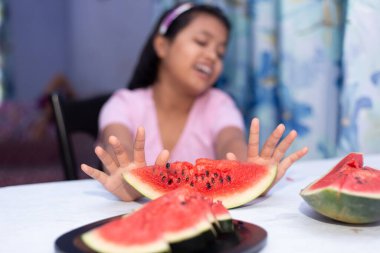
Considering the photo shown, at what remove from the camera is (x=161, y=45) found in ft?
5.89

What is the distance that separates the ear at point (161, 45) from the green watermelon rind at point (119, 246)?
132cm

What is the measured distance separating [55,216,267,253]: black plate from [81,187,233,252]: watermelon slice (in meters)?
0.01

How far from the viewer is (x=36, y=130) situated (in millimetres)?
4102

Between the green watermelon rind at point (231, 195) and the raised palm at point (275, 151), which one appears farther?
the raised palm at point (275, 151)

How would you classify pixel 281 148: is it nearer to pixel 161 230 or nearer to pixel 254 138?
pixel 254 138

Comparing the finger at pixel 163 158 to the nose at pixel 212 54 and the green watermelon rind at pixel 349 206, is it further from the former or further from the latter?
the nose at pixel 212 54

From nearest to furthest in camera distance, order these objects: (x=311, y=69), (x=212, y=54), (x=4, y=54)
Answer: (x=311, y=69)
(x=212, y=54)
(x=4, y=54)

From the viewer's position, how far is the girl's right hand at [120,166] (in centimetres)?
84

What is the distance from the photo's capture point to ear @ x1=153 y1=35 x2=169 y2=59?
69.9 inches

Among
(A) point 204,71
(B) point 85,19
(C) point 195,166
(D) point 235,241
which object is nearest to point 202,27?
(A) point 204,71

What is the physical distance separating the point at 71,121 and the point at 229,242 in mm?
1229

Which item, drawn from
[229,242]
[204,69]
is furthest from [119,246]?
[204,69]

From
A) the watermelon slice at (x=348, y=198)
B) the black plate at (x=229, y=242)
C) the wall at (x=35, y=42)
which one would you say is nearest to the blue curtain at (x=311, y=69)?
the watermelon slice at (x=348, y=198)

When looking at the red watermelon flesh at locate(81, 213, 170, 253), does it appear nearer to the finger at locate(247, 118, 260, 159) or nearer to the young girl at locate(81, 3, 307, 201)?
the finger at locate(247, 118, 260, 159)
